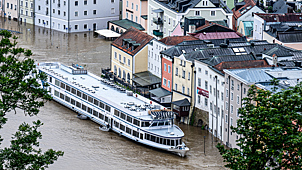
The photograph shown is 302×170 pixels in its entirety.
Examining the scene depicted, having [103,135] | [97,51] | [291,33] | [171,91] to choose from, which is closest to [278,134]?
[103,135]

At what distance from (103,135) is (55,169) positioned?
12.2 meters

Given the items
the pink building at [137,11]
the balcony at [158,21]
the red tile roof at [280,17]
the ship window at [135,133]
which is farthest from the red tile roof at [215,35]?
the pink building at [137,11]

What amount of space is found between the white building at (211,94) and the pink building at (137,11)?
45340mm

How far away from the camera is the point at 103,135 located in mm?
88438

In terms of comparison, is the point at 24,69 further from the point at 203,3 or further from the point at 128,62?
the point at 203,3

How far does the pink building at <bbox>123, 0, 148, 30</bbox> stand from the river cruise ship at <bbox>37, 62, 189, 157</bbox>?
31.7 metres

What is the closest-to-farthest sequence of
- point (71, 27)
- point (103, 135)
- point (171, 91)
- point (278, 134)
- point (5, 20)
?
point (278, 134), point (103, 135), point (171, 91), point (71, 27), point (5, 20)

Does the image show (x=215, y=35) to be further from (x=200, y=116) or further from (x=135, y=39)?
(x=200, y=116)

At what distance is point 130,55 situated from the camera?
10844cm

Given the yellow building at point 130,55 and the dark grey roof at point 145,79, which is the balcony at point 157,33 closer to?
the yellow building at point 130,55

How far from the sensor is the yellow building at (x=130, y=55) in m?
108

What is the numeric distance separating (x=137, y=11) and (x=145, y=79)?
3673 centimetres

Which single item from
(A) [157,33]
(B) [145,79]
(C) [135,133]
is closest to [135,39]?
(B) [145,79]

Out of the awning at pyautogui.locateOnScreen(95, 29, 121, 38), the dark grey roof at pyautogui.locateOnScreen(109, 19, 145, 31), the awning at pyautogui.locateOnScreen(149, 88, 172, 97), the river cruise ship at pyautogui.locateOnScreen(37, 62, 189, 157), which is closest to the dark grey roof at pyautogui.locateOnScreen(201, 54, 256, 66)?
the river cruise ship at pyautogui.locateOnScreen(37, 62, 189, 157)
